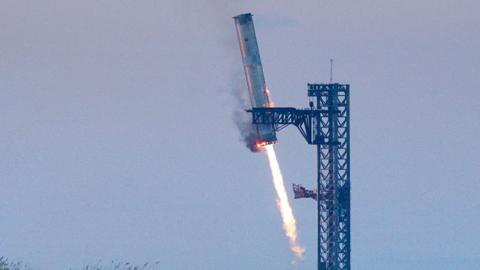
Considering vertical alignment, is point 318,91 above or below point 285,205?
above

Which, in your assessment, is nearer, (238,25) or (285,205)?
(238,25)

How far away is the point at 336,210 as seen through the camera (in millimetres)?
54750

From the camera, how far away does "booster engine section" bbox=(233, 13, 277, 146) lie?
5481 centimetres

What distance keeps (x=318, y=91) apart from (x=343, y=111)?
193cm

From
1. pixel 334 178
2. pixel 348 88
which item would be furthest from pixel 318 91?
pixel 334 178

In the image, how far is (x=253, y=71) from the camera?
5531cm

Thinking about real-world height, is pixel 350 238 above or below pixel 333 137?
below

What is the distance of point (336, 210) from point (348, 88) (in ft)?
23.0

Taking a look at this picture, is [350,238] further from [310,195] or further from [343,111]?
[343,111]

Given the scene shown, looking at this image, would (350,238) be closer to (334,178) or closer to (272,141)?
(334,178)

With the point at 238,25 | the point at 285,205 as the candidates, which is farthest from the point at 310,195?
the point at 238,25

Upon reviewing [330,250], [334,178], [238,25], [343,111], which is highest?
[238,25]

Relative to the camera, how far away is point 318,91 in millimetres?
54656

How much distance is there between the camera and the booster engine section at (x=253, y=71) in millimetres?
54812
